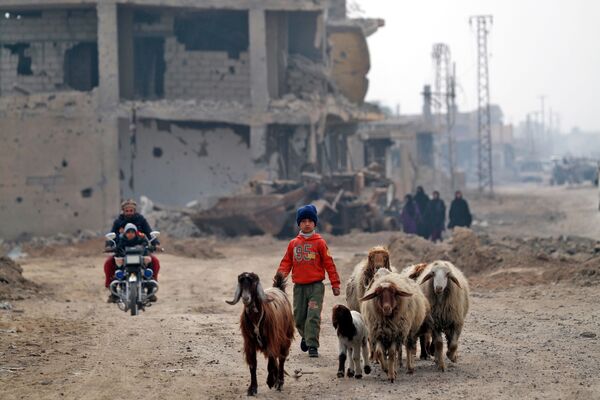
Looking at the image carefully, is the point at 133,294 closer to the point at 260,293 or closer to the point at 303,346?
the point at 303,346

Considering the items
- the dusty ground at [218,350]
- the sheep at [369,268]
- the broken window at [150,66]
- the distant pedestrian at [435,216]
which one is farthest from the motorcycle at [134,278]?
the broken window at [150,66]

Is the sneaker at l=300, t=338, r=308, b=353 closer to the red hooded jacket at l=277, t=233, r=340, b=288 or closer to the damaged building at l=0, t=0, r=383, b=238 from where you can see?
the red hooded jacket at l=277, t=233, r=340, b=288

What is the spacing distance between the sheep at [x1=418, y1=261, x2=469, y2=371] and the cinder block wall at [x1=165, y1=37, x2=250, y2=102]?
24.7 meters

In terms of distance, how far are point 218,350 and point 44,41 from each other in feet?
82.8

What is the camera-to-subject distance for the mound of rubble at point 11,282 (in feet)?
56.4

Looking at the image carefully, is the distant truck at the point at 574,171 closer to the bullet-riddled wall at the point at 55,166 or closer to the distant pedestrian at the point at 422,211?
the bullet-riddled wall at the point at 55,166

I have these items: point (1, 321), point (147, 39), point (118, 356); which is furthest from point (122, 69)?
point (118, 356)

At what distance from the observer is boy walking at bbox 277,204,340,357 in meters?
A: 10.9

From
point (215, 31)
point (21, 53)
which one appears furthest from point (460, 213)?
point (21, 53)

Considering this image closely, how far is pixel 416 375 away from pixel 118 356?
10.4 feet

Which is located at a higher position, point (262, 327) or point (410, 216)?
point (262, 327)

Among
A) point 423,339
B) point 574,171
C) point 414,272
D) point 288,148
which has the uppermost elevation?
point 288,148

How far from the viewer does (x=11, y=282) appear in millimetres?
18188

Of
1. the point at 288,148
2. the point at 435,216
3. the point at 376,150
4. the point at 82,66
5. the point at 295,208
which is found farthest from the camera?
the point at 376,150
